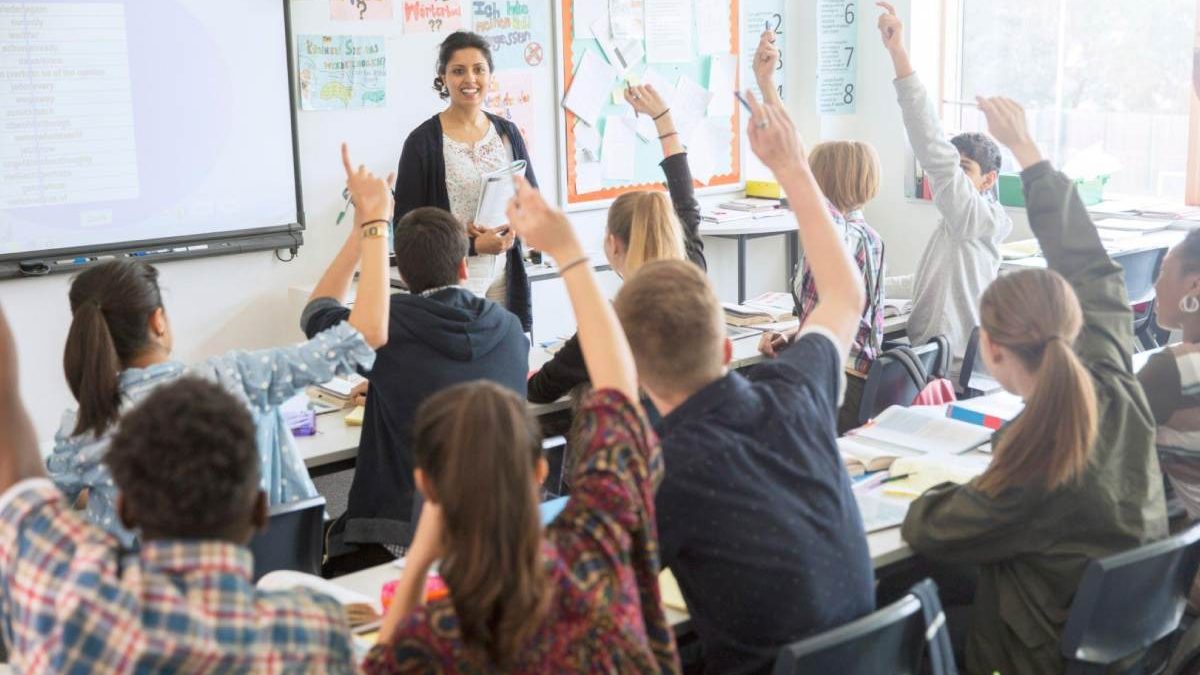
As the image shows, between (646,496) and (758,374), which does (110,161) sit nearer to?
(758,374)

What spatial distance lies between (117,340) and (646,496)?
1.14 meters

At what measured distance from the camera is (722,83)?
697 cm

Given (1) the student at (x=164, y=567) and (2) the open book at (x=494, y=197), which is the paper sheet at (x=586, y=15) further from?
(1) the student at (x=164, y=567)

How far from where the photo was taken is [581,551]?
1521mm

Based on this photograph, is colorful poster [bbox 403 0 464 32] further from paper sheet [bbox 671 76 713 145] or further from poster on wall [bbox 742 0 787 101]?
poster on wall [bbox 742 0 787 101]

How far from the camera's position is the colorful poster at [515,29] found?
589 cm

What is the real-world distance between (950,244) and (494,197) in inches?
59.3

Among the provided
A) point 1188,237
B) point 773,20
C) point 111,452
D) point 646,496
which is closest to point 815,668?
point 646,496

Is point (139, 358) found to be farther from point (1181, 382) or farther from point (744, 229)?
point (744, 229)

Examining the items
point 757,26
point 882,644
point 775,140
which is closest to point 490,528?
point 882,644

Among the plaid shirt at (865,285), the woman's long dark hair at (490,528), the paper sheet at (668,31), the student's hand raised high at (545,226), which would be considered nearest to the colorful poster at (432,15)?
the paper sheet at (668,31)

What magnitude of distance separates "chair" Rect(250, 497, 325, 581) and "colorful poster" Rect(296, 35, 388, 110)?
10.3 ft

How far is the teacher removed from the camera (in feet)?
14.8

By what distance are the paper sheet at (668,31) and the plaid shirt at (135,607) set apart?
18.2 ft
